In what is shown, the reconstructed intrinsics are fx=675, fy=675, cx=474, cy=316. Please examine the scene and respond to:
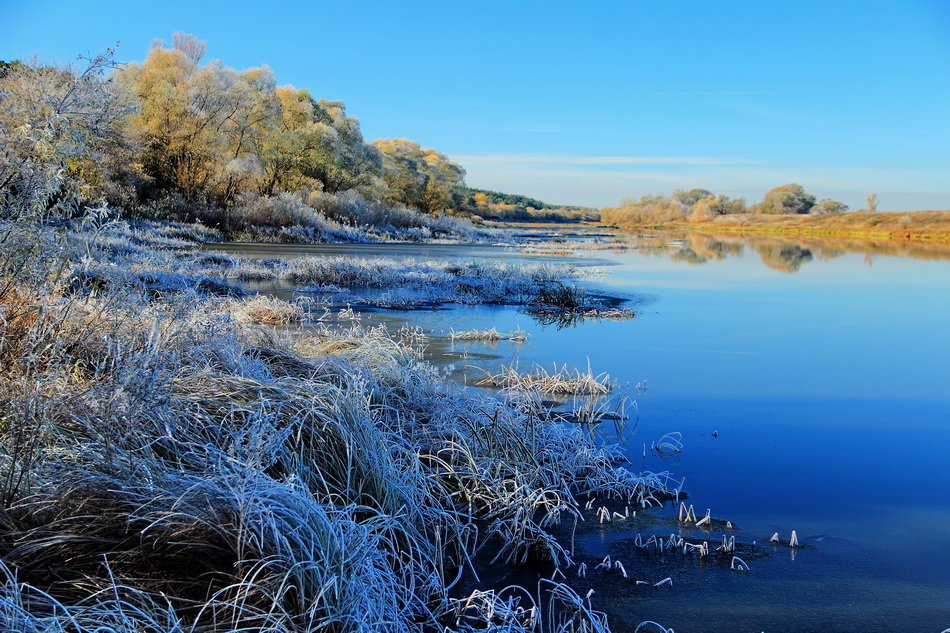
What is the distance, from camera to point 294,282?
1415cm

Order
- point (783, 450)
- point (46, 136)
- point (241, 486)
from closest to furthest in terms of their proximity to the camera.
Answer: point (241, 486), point (46, 136), point (783, 450)

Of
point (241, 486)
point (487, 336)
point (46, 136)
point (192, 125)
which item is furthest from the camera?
point (192, 125)

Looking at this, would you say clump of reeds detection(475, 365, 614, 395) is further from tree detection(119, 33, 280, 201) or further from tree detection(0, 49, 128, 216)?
tree detection(119, 33, 280, 201)

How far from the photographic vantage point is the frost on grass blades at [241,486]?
2.23 m

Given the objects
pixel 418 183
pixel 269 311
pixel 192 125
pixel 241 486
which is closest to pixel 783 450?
pixel 241 486

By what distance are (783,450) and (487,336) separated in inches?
173

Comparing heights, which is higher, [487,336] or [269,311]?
[269,311]

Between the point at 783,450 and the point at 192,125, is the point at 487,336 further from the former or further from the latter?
the point at 192,125

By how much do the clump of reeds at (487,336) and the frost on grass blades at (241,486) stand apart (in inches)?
151

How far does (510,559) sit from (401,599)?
77 cm

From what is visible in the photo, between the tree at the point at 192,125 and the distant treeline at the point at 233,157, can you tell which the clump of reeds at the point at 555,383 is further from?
the tree at the point at 192,125

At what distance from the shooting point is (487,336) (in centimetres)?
865

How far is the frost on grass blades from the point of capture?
7.31 ft

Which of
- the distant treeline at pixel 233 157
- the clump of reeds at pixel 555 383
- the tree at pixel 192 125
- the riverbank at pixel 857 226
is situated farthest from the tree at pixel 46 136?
the riverbank at pixel 857 226
